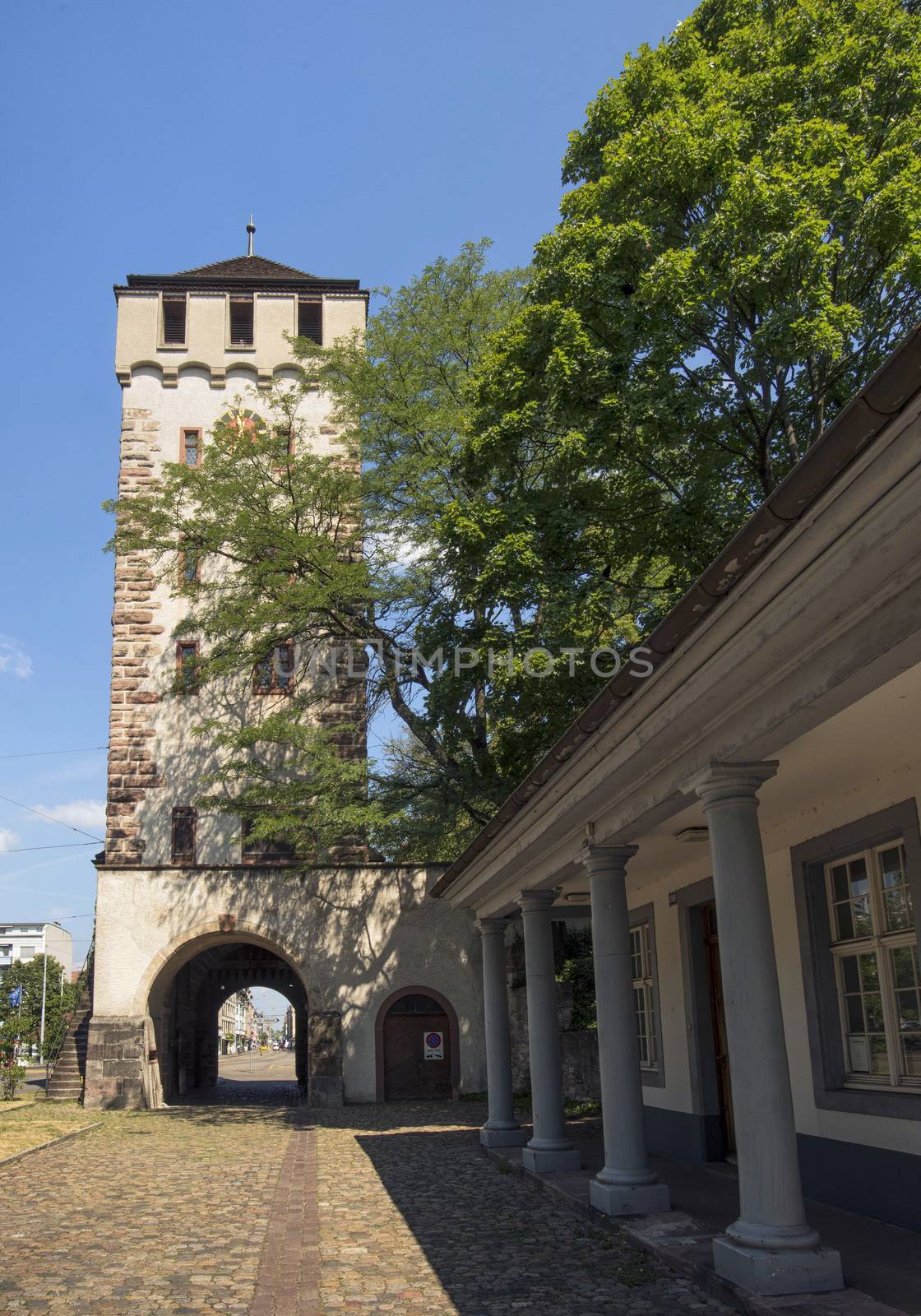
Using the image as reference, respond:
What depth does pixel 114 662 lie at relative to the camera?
85.9ft

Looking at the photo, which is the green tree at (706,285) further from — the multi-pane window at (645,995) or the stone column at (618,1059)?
the stone column at (618,1059)

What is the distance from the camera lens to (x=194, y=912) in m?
24.7

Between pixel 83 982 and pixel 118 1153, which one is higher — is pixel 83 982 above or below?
above

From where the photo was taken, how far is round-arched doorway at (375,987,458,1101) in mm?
24109

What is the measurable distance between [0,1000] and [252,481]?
22234mm

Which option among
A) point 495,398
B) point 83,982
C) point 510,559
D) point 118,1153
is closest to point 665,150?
point 495,398

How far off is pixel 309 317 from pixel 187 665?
10.4 meters

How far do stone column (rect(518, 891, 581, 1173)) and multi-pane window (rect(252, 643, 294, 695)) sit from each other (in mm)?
15464

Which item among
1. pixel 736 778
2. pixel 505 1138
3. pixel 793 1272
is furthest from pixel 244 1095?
pixel 736 778

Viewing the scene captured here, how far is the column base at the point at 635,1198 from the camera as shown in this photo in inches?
311

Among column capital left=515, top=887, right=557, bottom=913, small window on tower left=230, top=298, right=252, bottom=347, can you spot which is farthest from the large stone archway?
column capital left=515, top=887, right=557, bottom=913

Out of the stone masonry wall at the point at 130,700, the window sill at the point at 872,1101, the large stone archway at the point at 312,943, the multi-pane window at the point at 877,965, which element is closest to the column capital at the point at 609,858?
the multi-pane window at the point at 877,965

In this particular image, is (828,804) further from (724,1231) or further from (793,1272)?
(793,1272)

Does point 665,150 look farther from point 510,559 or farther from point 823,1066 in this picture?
point 823,1066
